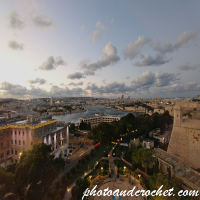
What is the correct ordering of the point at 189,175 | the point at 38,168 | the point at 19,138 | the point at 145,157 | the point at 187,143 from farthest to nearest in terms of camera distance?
the point at 19,138
the point at 187,143
the point at 145,157
the point at 189,175
the point at 38,168

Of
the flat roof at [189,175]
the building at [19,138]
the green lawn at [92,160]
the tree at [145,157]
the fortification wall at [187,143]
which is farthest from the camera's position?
the building at [19,138]

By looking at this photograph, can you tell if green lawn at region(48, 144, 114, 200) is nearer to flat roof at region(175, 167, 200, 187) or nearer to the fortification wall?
the fortification wall

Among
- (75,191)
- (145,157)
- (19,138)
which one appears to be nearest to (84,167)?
(75,191)

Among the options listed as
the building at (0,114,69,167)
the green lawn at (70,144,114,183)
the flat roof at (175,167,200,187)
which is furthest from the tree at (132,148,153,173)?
the building at (0,114,69,167)

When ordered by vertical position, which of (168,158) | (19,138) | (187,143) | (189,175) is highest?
(187,143)

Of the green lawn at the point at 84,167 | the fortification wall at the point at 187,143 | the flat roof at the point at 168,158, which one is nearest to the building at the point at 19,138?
the green lawn at the point at 84,167

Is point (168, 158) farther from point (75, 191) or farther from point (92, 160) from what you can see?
point (75, 191)

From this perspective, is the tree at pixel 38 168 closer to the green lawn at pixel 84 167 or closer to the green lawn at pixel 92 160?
the green lawn at pixel 84 167

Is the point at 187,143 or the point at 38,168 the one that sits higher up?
the point at 187,143

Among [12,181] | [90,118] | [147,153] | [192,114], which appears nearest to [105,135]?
[147,153]
